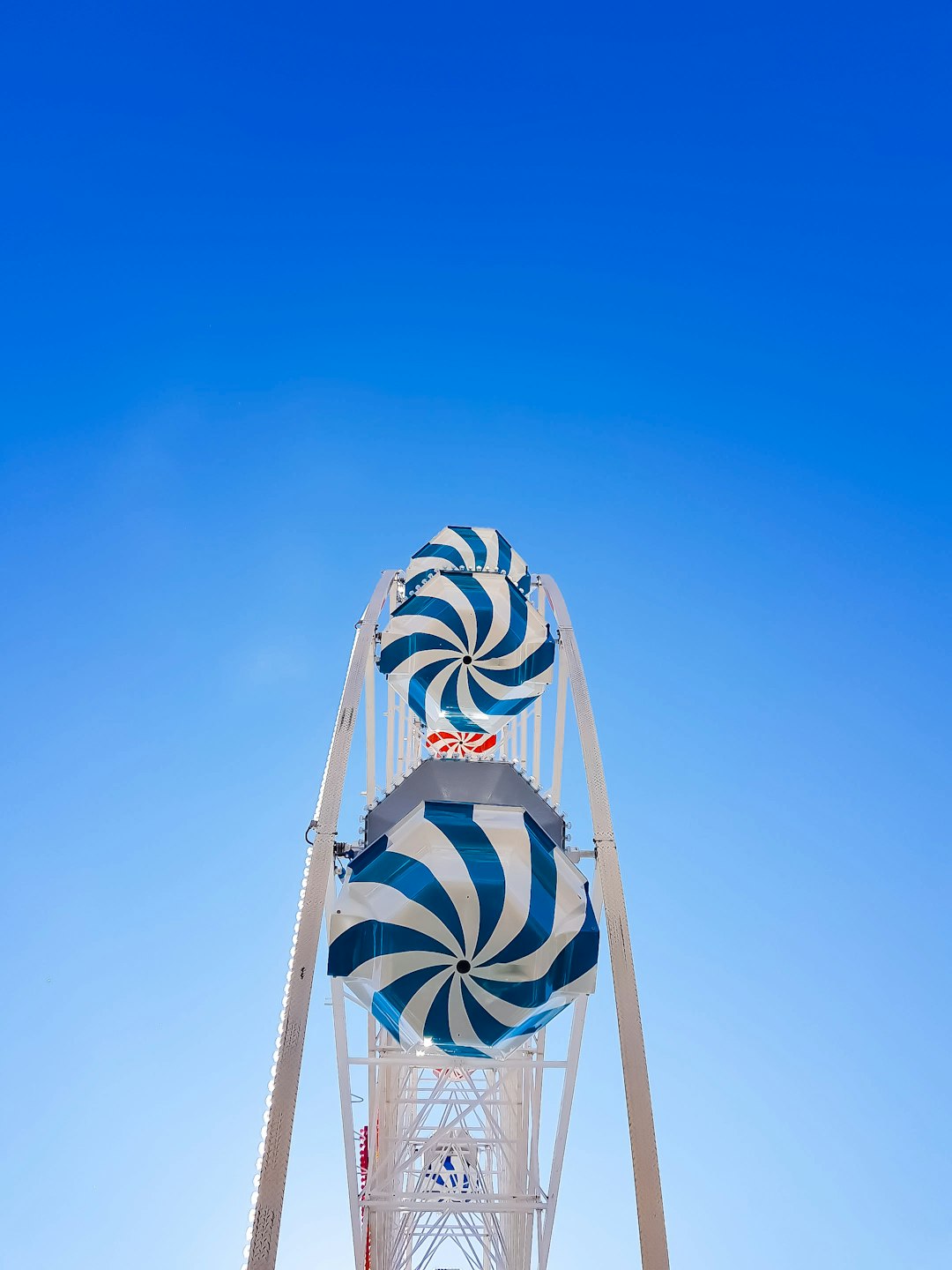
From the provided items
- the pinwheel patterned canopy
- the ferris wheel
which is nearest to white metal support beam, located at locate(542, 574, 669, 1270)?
the ferris wheel

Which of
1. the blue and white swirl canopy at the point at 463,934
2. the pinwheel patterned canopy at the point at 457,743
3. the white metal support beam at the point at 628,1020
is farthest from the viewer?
the pinwheel patterned canopy at the point at 457,743

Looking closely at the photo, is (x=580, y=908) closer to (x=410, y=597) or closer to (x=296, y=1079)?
(x=296, y=1079)

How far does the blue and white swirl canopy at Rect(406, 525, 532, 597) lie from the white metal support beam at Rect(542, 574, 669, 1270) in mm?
4861

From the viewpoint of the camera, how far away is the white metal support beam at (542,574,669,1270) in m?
6.57

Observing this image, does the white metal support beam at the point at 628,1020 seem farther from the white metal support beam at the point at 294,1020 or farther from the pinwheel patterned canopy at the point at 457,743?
the pinwheel patterned canopy at the point at 457,743

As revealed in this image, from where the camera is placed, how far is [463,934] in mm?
8922

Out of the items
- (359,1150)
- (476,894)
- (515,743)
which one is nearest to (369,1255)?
(359,1150)

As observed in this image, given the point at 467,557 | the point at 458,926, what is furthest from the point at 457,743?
the point at 458,926

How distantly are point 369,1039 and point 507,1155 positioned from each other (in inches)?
109

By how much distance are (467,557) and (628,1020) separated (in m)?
9.97

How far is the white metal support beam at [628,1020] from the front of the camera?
21.5 feet

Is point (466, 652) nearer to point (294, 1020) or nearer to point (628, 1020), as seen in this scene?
point (628, 1020)

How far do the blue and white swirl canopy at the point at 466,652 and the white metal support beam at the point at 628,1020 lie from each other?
1.50 metres

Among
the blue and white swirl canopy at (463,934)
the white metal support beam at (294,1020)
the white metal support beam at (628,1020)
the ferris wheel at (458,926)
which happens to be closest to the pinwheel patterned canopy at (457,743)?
the ferris wheel at (458,926)
